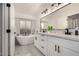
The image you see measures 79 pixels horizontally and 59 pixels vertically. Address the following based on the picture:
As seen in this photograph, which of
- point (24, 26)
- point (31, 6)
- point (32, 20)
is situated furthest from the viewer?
point (32, 20)

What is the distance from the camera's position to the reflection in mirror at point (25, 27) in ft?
16.5

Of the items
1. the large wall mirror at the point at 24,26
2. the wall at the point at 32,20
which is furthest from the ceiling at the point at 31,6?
the large wall mirror at the point at 24,26

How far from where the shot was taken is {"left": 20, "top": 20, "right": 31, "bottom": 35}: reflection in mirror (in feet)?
16.5

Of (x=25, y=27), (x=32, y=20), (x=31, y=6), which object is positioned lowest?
(x=25, y=27)

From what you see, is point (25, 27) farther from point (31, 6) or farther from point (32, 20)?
point (31, 6)

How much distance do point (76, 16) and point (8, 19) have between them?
182 centimetres

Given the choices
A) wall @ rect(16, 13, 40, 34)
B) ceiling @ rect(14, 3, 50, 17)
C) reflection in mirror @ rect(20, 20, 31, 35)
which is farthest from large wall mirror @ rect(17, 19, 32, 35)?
ceiling @ rect(14, 3, 50, 17)

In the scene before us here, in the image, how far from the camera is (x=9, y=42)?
1.88 m

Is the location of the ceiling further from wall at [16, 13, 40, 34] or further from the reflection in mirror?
the reflection in mirror

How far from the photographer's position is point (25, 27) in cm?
519

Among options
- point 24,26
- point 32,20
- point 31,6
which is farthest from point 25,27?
point 31,6

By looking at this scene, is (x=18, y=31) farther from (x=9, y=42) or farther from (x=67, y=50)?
(x=67, y=50)

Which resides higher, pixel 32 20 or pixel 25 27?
pixel 32 20

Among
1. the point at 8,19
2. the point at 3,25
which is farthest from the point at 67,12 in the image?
the point at 3,25
